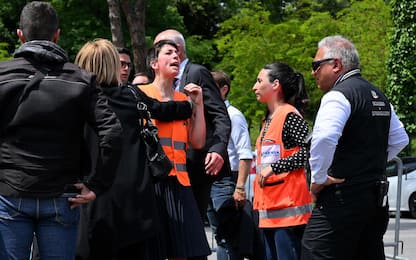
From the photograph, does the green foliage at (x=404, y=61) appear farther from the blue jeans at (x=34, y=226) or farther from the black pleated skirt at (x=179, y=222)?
the blue jeans at (x=34, y=226)

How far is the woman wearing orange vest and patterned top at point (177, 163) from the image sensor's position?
5812 mm

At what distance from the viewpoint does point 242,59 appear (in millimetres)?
32312

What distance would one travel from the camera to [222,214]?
26.8 ft

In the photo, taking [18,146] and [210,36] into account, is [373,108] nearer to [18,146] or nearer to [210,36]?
[18,146]

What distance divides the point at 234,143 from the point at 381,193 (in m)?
2.64

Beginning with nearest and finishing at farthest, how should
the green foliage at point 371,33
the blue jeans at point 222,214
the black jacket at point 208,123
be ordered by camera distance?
the black jacket at point 208,123, the blue jeans at point 222,214, the green foliage at point 371,33

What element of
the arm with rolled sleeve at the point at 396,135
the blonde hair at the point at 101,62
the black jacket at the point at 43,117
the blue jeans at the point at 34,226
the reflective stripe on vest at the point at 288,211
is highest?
the blonde hair at the point at 101,62

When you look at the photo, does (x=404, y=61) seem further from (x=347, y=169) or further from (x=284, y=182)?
(x=347, y=169)

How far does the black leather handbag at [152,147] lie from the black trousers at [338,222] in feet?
3.70

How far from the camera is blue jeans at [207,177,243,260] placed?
816 cm

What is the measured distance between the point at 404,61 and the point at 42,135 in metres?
31.9

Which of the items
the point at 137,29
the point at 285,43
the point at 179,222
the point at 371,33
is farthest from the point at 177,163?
the point at 371,33

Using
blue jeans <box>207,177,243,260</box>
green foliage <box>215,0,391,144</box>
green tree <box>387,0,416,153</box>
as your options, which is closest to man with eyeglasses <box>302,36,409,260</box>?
blue jeans <box>207,177,243,260</box>

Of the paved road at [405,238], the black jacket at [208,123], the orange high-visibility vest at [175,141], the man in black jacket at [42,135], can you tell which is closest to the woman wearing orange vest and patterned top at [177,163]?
the orange high-visibility vest at [175,141]
